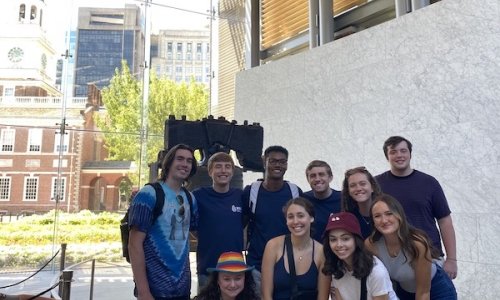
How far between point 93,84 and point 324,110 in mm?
7300

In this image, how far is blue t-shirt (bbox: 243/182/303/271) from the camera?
7.62 feet

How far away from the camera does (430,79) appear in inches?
Answer: 176

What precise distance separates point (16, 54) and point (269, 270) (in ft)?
37.2

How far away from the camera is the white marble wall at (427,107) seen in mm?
3865

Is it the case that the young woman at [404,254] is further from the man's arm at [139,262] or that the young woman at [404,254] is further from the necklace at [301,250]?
the man's arm at [139,262]

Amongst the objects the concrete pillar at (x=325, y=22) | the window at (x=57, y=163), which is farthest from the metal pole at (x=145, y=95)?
the concrete pillar at (x=325, y=22)

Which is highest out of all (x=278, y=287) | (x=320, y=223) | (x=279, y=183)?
(x=279, y=183)

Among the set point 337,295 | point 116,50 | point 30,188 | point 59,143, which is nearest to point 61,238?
point 30,188

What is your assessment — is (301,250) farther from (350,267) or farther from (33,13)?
(33,13)

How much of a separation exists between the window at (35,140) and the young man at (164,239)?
28.7ft

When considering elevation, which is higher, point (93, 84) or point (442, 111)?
point (93, 84)

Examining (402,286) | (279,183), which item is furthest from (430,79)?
(402,286)

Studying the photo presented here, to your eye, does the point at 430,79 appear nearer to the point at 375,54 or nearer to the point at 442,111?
the point at 442,111

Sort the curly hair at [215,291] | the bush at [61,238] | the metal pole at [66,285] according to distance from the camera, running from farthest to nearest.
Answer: the bush at [61,238] → the metal pole at [66,285] → the curly hair at [215,291]
